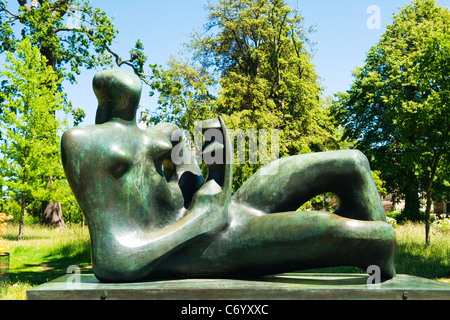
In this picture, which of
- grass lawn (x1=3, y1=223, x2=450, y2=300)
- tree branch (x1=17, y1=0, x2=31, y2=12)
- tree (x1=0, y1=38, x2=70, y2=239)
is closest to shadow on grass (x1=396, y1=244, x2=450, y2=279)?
grass lawn (x1=3, y1=223, x2=450, y2=300)

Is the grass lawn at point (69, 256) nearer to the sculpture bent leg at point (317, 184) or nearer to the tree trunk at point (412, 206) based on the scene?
the sculpture bent leg at point (317, 184)

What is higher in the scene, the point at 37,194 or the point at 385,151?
the point at 385,151

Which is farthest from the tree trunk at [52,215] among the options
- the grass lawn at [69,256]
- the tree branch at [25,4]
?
the tree branch at [25,4]

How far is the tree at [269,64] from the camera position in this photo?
85.9 feet

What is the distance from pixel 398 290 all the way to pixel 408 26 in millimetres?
25523

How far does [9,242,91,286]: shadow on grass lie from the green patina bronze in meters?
6.36

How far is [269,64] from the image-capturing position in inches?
1091

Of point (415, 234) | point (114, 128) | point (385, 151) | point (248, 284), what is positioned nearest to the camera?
point (248, 284)

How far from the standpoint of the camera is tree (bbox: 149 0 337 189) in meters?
26.2

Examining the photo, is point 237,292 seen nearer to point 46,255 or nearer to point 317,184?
point 317,184

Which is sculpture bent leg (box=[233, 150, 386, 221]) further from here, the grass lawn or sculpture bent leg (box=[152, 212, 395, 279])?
the grass lawn
